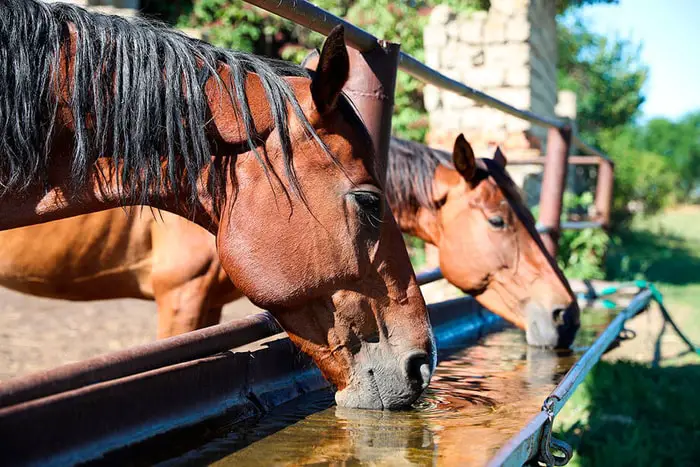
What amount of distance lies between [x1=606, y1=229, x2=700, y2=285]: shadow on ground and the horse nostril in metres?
8.72

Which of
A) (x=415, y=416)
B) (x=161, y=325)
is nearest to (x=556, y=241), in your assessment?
(x=161, y=325)

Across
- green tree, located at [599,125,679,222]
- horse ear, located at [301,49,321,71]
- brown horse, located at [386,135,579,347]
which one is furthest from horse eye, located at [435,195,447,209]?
green tree, located at [599,125,679,222]

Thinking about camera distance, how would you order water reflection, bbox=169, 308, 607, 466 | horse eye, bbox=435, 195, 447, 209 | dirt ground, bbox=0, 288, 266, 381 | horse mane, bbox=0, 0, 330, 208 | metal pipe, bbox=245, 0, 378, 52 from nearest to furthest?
water reflection, bbox=169, 308, 607, 466 → horse mane, bbox=0, 0, 330, 208 → metal pipe, bbox=245, 0, 378, 52 → horse eye, bbox=435, 195, 447, 209 → dirt ground, bbox=0, 288, 266, 381

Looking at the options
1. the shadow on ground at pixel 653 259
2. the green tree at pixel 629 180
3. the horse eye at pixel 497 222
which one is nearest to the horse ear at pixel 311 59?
the horse eye at pixel 497 222

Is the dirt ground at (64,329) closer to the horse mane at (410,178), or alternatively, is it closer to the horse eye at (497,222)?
the horse mane at (410,178)

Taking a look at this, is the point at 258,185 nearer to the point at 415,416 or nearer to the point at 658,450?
the point at 415,416

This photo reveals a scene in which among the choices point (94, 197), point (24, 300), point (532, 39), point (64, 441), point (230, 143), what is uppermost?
point (532, 39)

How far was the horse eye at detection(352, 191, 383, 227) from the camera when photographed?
2055 millimetres

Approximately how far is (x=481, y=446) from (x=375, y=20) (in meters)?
7.18

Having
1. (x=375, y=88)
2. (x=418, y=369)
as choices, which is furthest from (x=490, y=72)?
(x=418, y=369)

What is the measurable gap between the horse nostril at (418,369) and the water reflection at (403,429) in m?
0.10

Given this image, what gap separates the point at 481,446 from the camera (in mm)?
1777

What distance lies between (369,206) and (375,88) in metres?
0.64

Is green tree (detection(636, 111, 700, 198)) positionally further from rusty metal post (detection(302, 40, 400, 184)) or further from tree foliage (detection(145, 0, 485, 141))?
rusty metal post (detection(302, 40, 400, 184))
